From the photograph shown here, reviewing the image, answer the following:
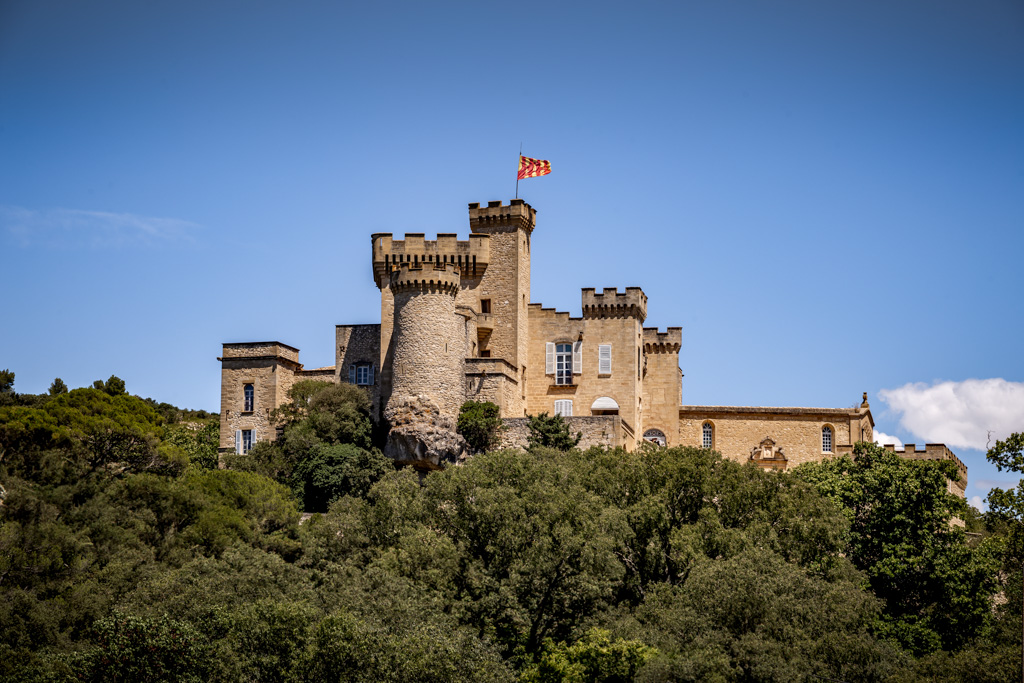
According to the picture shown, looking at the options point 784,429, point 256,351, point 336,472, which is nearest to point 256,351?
point 256,351

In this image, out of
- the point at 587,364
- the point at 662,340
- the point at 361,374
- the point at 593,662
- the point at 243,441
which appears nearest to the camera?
the point at 593,662

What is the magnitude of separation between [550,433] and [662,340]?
11.5m

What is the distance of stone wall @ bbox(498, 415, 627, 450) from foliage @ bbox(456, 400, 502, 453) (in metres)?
0.48

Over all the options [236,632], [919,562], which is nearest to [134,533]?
[236,632]

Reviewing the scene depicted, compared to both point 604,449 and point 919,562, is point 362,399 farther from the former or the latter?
point 919,562

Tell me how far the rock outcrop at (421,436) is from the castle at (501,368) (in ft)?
0.19

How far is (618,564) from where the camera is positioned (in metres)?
40.2

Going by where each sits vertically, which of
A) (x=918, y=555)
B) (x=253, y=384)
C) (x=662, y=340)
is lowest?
(x=918, y=555)

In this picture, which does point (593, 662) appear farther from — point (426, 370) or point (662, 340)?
point (662, 340)

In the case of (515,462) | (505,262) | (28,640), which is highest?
(505,262)

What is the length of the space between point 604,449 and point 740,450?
33.5ft

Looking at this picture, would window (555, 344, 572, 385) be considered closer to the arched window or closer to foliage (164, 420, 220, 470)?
the arched window

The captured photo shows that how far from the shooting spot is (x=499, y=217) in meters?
59.6

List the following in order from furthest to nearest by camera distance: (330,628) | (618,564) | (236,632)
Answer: (618,564)
(236,632)
(330,628)
